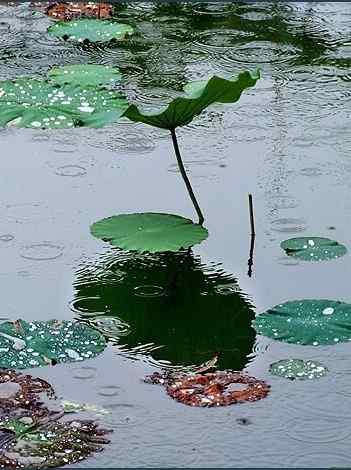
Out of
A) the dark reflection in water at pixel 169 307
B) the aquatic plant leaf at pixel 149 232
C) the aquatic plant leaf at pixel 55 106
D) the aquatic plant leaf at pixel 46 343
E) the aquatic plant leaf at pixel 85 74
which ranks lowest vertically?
the dark reflection in water at pixel 169 307

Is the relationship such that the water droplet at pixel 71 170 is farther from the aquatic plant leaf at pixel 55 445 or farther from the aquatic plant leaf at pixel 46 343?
the aquatic plant leaf at pixel 55 445

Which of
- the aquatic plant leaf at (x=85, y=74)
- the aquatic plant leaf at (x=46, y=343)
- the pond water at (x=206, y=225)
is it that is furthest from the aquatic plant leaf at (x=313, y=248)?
the aquatic plant leaf at (x=85, y=74)

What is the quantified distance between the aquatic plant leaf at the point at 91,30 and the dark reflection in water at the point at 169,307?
1.71 m

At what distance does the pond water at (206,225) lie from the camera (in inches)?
96.7

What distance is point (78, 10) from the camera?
16.8ft

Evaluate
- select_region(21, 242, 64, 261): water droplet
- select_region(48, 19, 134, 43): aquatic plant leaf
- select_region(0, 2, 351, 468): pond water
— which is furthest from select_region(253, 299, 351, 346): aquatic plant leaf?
select_region(48, 19, 134, 43): aquatic plant leaf

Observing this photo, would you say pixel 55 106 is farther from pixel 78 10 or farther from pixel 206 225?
pixel 78 10

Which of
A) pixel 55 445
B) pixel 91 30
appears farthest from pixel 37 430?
pixel 91 30

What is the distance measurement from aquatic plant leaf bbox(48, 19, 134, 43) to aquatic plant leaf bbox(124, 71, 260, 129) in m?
1.62

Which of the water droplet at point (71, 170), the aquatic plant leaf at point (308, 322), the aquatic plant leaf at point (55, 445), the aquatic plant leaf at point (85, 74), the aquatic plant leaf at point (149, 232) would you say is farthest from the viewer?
the aquatic plant leaf at point (85, 74)

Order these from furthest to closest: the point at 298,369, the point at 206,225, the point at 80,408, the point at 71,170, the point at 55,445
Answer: the point at 71,170
the point at 206,225
the point at 298,369
the point at 80,408
the point at 55,445

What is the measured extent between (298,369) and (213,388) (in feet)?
0.66

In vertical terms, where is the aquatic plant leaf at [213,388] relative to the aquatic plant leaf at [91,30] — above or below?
below

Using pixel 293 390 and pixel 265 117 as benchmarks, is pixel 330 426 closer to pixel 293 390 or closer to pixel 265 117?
pixel 293 390
